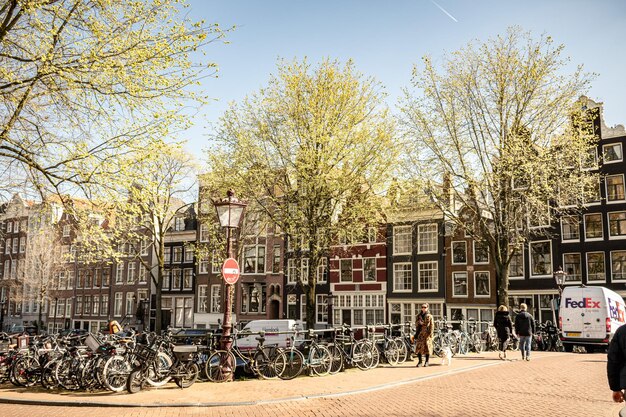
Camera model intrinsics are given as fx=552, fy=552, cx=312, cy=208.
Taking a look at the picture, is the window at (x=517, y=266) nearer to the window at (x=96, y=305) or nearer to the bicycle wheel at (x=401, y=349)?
the bicycle wheel at (x=401, y=349)

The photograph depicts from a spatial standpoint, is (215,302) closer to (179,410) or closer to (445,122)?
(445,122)

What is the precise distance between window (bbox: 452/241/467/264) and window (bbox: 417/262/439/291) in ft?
5.42

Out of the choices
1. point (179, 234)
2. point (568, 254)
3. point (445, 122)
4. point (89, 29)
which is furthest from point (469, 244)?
point (89, 29)

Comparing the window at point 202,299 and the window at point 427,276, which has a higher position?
the window at point 427,276

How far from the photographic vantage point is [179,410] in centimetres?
1057

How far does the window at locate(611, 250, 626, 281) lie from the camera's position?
34812 mm

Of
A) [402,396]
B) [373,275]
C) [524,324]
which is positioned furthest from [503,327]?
[373,275]

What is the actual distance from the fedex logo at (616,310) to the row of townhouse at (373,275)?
775 centimetres

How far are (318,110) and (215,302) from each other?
30.3 meters

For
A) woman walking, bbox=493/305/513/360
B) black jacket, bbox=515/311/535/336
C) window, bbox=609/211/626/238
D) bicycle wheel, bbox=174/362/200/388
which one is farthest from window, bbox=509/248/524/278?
bicycle wheel, bbox=174/362/200/388

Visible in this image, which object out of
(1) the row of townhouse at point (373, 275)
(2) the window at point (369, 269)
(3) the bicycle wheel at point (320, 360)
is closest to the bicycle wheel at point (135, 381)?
(3) the bicycle wheel at point (320, 360)

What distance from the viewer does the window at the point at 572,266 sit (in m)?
36.7

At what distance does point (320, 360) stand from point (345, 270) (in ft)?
104

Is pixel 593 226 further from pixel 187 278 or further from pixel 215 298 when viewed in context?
pixel 187 278
